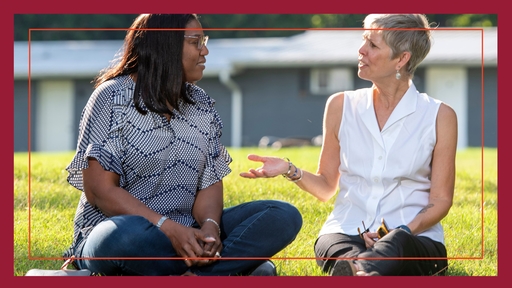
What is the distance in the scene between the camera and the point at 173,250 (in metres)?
3.32

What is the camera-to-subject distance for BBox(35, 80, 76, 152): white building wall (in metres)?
17.8

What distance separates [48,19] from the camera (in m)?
19.8

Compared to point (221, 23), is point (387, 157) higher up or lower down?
higher up

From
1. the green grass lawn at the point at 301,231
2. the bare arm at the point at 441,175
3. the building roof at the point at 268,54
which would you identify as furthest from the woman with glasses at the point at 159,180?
the building roof at the point at 268,54

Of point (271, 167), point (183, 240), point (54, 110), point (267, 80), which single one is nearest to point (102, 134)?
point (183, 240)

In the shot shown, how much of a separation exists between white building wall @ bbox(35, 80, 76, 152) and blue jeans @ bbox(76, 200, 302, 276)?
14.6 m

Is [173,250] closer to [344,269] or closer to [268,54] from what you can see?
[344,269]

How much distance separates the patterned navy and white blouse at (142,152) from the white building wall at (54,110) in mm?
14419

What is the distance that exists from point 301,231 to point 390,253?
0.94m

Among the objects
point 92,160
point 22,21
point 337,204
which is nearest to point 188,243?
point 92,160

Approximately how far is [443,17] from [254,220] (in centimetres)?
1757

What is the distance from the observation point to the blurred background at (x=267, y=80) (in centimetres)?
1730

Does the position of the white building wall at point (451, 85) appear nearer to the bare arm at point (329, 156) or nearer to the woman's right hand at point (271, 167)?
the bare arm at point (329, 156)

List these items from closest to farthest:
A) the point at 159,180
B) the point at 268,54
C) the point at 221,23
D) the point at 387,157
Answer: the point at 159,180
the point at 387,157
the point at 268,54
the point at 221,23
